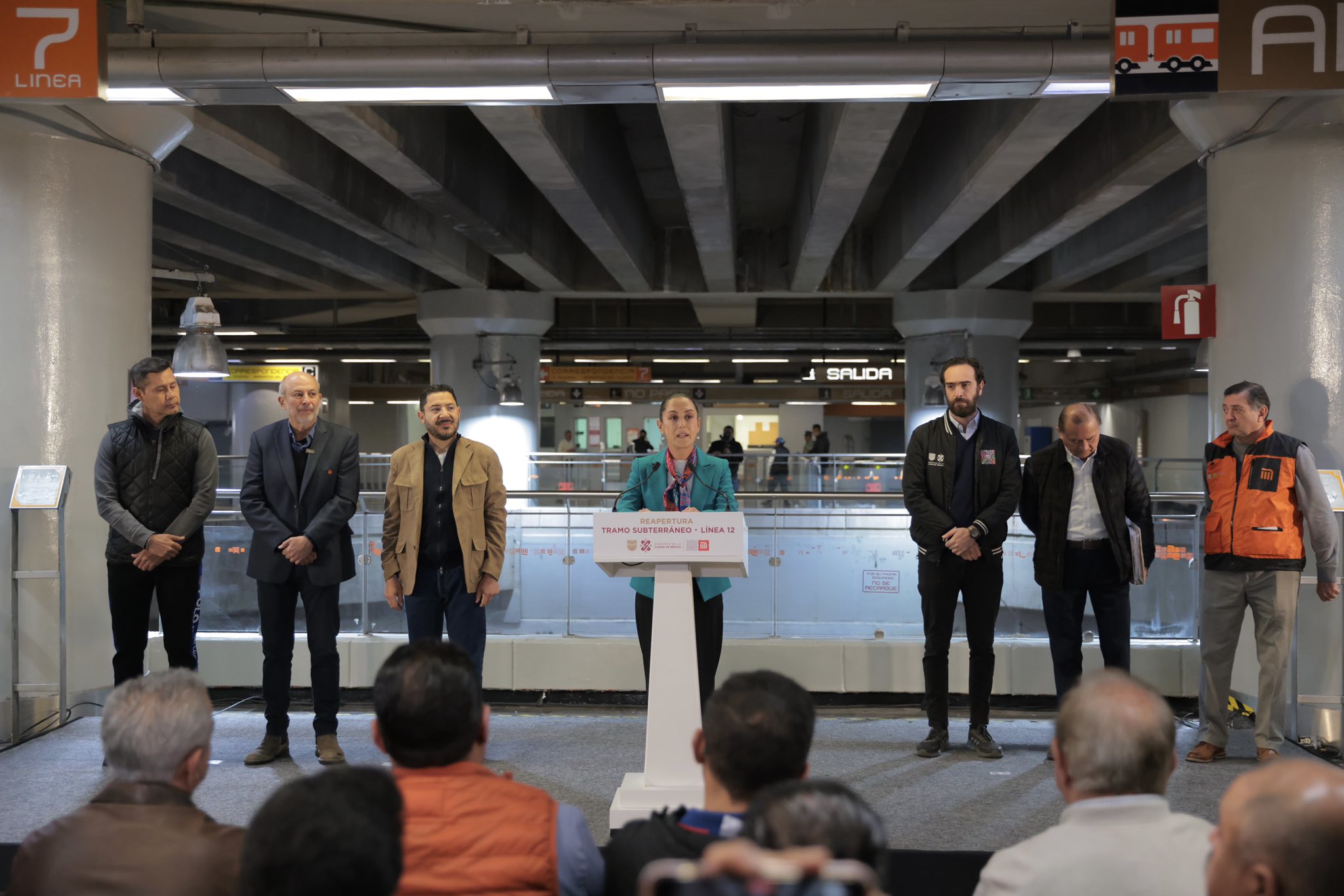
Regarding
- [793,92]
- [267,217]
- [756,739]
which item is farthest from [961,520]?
[267,217]

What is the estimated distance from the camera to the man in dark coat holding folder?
473 centimetres

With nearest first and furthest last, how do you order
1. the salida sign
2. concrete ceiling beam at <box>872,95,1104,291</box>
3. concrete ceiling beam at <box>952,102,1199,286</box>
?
the salida sign
concrete ceiling beam at <box>872,95,1104,291</box>
concrete ceiling beam at <box>952,102,1199,286</box>

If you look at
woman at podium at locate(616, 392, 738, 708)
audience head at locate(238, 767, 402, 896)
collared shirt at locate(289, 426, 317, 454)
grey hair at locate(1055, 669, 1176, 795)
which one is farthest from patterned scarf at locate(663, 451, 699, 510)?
audience head at locate(238, 767, 402, 896)

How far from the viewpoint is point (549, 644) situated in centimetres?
630

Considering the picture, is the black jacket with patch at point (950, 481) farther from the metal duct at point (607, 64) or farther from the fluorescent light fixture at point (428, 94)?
the fluorescent light fixture at point (428, 94)

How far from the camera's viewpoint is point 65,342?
214 inches

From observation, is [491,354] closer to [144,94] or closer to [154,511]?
[144,94]

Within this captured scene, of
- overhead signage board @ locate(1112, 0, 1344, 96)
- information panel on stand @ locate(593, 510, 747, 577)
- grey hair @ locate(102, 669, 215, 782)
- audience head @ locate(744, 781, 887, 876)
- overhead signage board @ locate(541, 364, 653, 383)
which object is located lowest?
grey hair @ locate(102, 669, 215, 782)

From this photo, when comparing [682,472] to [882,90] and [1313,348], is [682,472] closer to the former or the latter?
[882,90]

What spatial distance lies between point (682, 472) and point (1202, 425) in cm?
2409

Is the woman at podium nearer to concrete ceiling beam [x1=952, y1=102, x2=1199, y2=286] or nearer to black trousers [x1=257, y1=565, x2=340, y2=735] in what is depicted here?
black trousers [x1=257, y1=565, x2=340, y2=735]

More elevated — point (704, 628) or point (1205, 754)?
point (704, 628)

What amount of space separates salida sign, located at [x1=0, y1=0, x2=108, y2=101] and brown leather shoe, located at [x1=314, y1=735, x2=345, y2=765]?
2.85 meters

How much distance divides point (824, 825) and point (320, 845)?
1.97 feet
